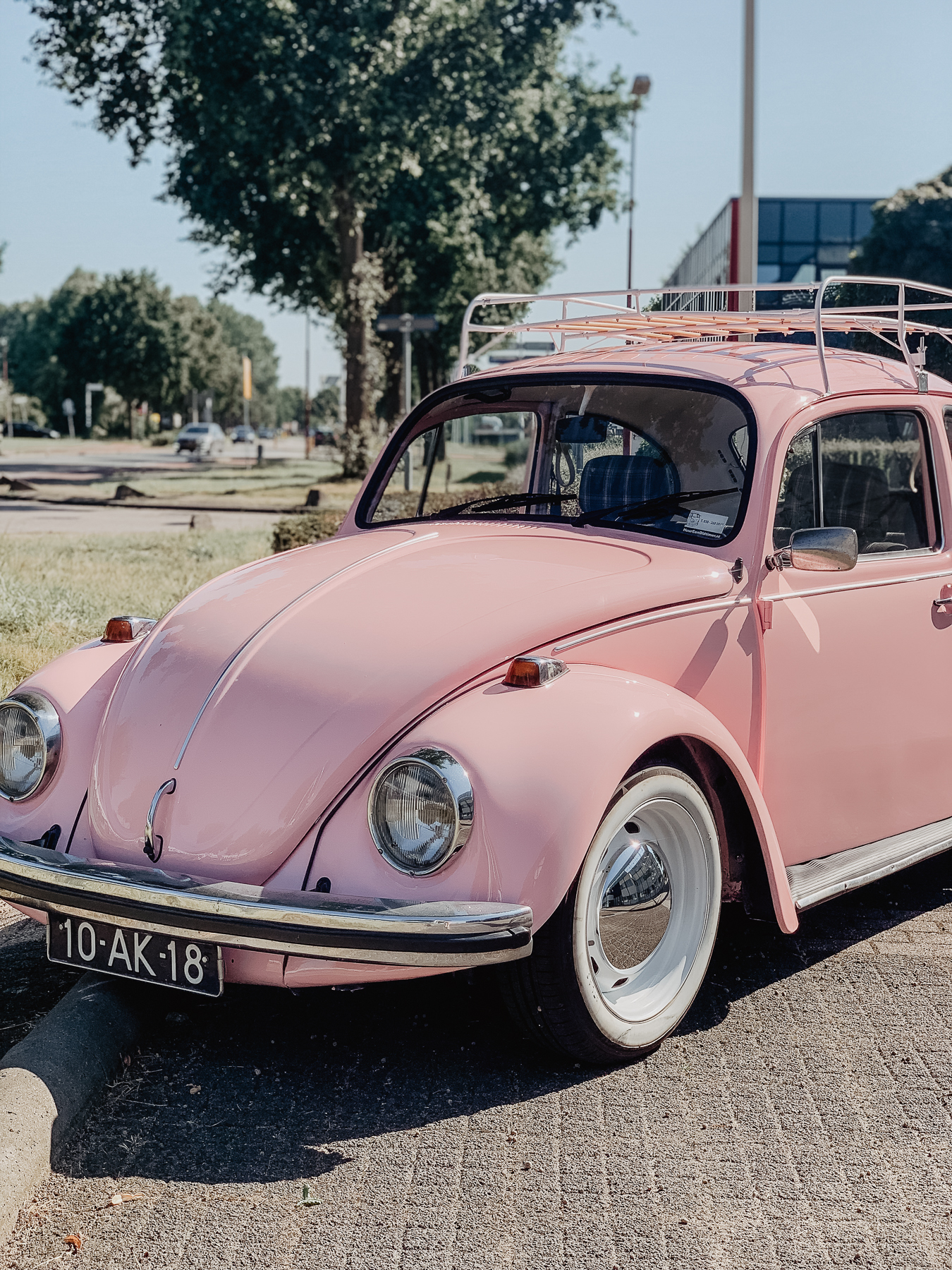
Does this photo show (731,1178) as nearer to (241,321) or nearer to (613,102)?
(613,102)

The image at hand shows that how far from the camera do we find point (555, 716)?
323cm

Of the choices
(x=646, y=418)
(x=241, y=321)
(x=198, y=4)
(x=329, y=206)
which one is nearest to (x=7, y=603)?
(x=646, y=418)

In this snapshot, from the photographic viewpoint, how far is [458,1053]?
3604mm

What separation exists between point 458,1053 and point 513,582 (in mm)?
1273

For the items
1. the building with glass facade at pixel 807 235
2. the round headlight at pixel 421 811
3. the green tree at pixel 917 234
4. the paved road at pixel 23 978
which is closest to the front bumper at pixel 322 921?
the round headlight at pixel 421 811

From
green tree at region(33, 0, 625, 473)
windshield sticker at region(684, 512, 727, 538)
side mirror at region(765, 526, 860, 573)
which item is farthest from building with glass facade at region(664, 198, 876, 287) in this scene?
side mirror at region(765, 526, 860, 573)

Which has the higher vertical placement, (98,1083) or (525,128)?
(525,128)

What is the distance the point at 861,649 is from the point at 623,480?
3.04 feet

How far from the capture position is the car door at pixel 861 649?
4.05 meters

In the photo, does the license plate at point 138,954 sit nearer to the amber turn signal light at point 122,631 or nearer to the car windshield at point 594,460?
the amber turn signal light at point 122,631

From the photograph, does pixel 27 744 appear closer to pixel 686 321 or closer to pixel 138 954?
pixel 138 954

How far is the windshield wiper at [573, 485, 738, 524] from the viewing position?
13.7 ft

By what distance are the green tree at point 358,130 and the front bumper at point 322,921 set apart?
2311cm

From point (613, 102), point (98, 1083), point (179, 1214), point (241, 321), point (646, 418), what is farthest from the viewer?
point (241, 321)
